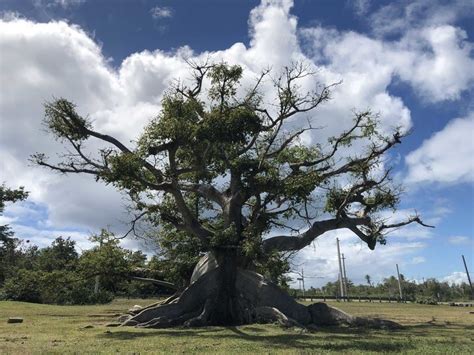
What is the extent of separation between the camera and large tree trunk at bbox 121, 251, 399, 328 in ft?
67.1

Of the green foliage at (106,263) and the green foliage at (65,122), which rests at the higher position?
the green foliage at (65,122)

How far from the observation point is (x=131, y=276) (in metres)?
29.3

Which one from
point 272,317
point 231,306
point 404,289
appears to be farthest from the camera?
point 404,289

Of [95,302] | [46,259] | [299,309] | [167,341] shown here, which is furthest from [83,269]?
[46,259]

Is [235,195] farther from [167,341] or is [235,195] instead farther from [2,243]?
[2,243]

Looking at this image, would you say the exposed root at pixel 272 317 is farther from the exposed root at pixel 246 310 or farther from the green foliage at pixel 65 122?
the green foliage at pixel 65 122

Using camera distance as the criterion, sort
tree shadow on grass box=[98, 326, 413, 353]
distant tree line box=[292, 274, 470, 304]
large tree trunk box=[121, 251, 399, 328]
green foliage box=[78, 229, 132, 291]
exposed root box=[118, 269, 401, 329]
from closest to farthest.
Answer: tree shadow on grass box=[98, 326, 413, 353] < exposed root box=[118, 269, 401, 329] < large tree trunk box=[121, 251, 399, 328] < green foliage box=[78, 229, 132, 291] < distant tree line box=[292, 274, 470, 304]

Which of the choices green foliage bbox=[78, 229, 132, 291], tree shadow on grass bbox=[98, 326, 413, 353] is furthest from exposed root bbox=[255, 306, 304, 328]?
green foliage bbox=[78, 229, 132, 291]

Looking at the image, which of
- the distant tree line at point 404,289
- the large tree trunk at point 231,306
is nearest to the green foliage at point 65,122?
the large tree trunk at point 231,306

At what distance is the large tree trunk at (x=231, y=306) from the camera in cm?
2045

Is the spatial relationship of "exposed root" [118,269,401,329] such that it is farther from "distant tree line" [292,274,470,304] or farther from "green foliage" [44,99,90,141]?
"distant tree line" [292,274,470,304]

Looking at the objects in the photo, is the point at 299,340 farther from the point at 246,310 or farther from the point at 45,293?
the point at 45,293

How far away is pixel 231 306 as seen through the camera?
22.1 m

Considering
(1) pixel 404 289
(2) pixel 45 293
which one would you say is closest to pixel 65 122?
(2) pixel 45 293
